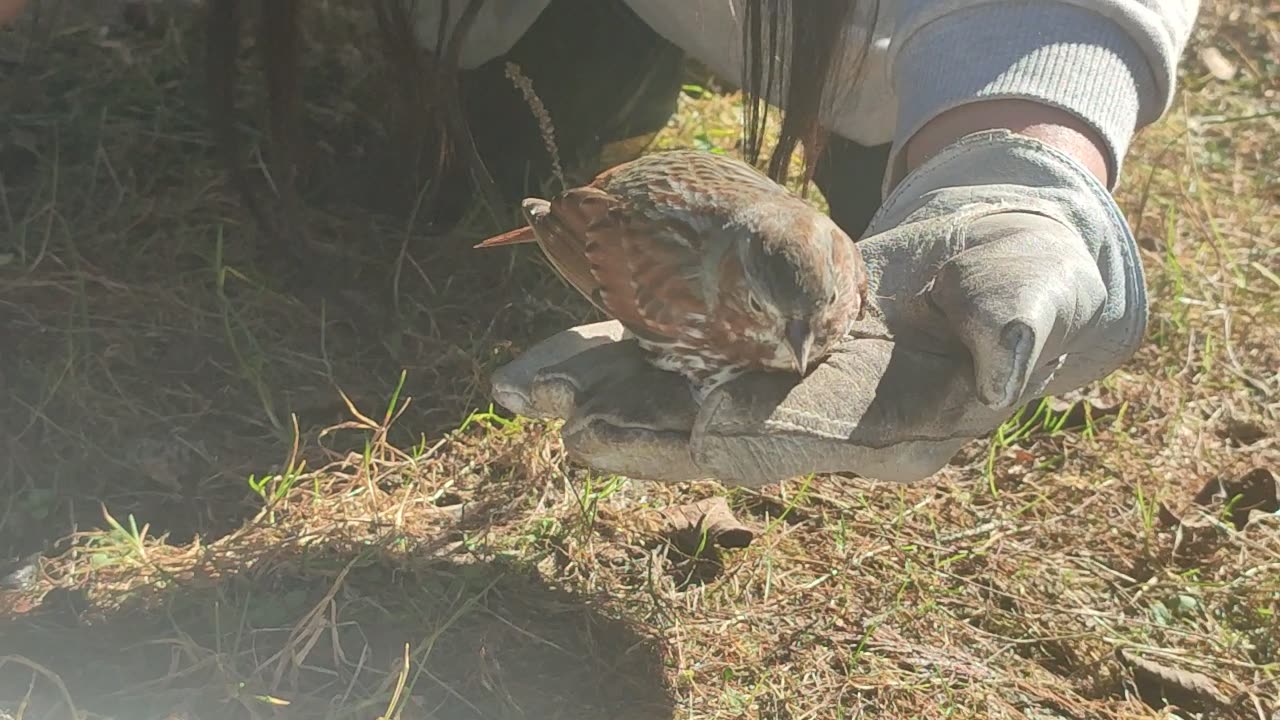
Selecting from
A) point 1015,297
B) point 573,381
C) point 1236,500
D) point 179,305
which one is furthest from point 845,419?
point 179,305

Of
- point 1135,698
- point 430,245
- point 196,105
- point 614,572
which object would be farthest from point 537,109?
point 1135,698

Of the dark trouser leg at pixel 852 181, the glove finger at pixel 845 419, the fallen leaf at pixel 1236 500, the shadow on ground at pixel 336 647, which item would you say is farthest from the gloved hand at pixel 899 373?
the dark trouser leg at pixel 852 181

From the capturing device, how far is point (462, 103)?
3.61m

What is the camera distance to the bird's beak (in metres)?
2.08

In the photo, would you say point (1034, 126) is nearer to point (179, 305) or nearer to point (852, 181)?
point (852, 181)

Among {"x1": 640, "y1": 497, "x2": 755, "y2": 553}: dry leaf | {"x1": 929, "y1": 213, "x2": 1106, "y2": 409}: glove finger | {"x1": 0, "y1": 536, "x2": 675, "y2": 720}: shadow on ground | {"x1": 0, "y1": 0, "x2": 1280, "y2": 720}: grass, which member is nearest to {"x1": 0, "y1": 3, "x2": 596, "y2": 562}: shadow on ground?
{"x1": 0, "y1": 0, "x2": 1280, "y2": 720}: grass

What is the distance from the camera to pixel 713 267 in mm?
→ 2264

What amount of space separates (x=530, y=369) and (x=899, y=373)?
0.65m

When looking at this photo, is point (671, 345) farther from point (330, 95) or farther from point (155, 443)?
point (330, 95)

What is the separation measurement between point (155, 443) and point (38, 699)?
2.55 feet

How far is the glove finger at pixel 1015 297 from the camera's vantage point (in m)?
2.01

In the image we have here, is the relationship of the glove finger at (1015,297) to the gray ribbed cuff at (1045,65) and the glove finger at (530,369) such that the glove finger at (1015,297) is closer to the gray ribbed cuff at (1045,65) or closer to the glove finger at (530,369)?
the gray ribbed cuff at (1045,65)

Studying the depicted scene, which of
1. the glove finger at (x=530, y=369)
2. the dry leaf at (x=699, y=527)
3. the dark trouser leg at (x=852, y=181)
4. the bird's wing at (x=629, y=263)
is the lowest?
the dry leaf at (x=699, y=527)

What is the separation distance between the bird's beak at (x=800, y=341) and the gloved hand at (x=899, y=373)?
0.09 meters
